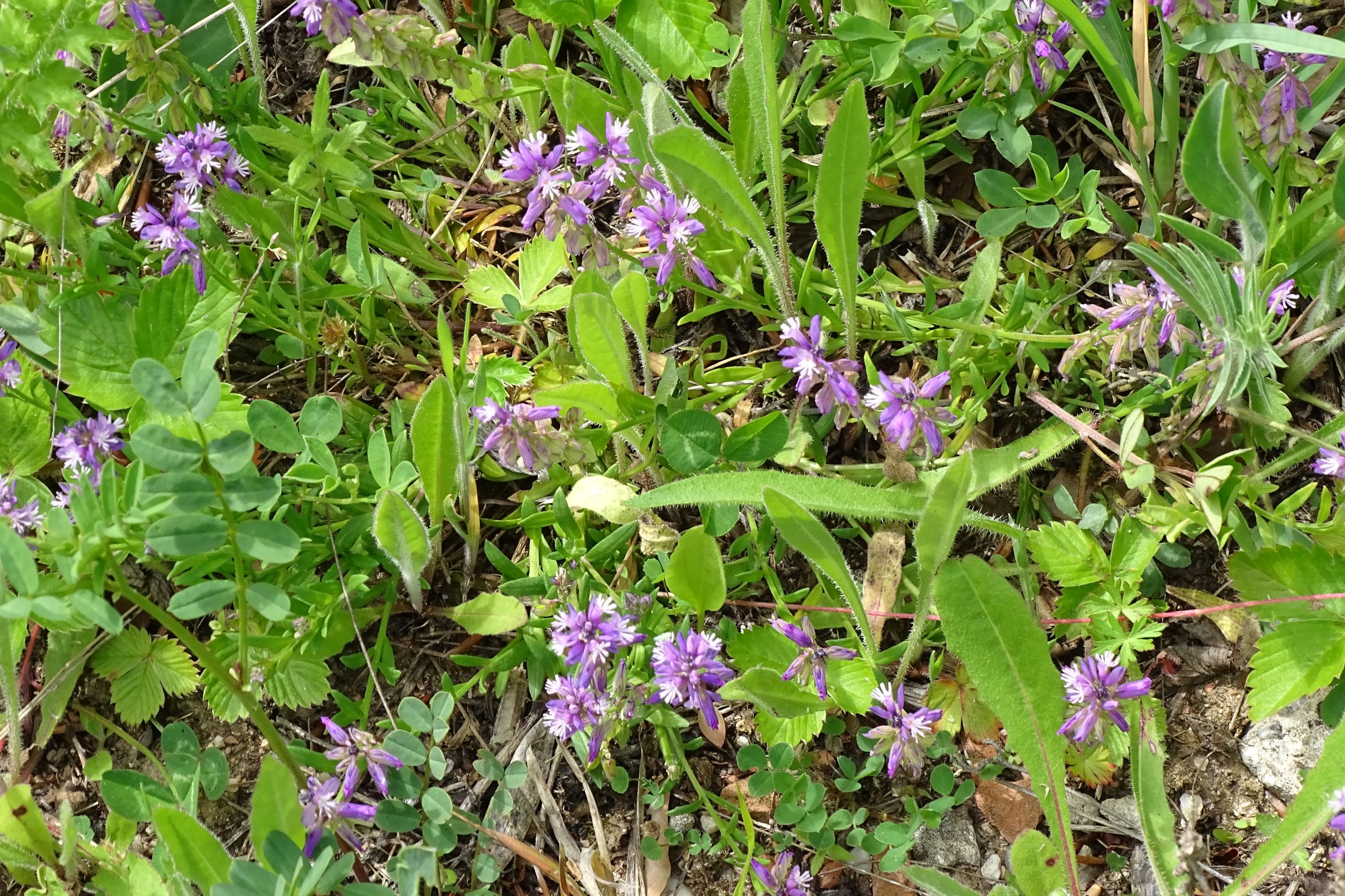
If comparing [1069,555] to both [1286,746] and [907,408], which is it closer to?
[907,408]

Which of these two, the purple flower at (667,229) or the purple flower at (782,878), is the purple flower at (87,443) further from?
the purple flower at (782,878)

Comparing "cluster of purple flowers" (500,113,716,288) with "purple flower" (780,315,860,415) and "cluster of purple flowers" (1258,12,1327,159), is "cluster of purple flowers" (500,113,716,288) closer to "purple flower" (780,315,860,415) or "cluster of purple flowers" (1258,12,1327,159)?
"purple flower" (780,315,860,415)

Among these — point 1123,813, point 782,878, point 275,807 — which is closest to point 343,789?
point 275,807

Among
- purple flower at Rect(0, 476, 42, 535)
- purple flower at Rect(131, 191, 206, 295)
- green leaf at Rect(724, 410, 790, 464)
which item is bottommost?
green leaf at Rect(724, 410, 790, 464)

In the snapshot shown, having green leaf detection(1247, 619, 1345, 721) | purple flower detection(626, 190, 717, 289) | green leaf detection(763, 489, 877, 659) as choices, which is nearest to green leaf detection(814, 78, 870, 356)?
purple flower detection(626, 190, 717, 289)

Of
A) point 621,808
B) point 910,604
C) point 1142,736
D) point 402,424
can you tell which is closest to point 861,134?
point 910,604

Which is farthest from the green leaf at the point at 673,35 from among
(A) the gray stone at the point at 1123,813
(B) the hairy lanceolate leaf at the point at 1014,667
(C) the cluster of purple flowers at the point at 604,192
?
(A) the gray stone at the point at 1123,813

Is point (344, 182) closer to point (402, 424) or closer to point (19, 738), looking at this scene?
point (402, 424)
